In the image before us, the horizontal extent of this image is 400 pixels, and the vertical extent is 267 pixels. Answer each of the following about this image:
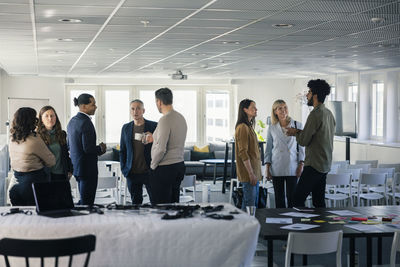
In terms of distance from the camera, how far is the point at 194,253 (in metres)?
3.80

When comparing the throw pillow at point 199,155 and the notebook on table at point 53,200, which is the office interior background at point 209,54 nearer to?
the throw pillow at point 199,155

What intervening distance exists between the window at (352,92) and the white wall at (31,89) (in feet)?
26.4

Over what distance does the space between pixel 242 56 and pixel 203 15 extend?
15.3 ft

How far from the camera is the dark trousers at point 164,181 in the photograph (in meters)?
5.65

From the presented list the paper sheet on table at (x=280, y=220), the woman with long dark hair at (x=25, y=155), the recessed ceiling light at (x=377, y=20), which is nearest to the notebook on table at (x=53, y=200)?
the woman with long dark hair at (x=25, y=155)

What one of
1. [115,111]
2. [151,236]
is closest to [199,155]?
[115,111]

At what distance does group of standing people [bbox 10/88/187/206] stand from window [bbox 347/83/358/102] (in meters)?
9.82

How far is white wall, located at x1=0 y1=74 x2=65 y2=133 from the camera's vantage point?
16.9m

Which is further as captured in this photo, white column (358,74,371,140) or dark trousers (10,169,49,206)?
white column (358,74,371,140)

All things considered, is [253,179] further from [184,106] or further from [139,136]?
[184,106]

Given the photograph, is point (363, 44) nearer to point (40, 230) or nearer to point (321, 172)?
point (321, 172)

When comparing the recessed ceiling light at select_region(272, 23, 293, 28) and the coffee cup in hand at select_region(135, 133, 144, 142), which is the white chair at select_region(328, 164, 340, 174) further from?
the coffee cup in hand at select_region(135, 133, 144, 142)

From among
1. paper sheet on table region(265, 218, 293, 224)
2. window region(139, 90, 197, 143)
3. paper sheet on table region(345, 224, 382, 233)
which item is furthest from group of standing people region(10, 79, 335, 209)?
window region(139, 90, 197, 143)

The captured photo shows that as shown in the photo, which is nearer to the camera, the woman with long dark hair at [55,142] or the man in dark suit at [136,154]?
the woman with long dark hair at [55,142]
